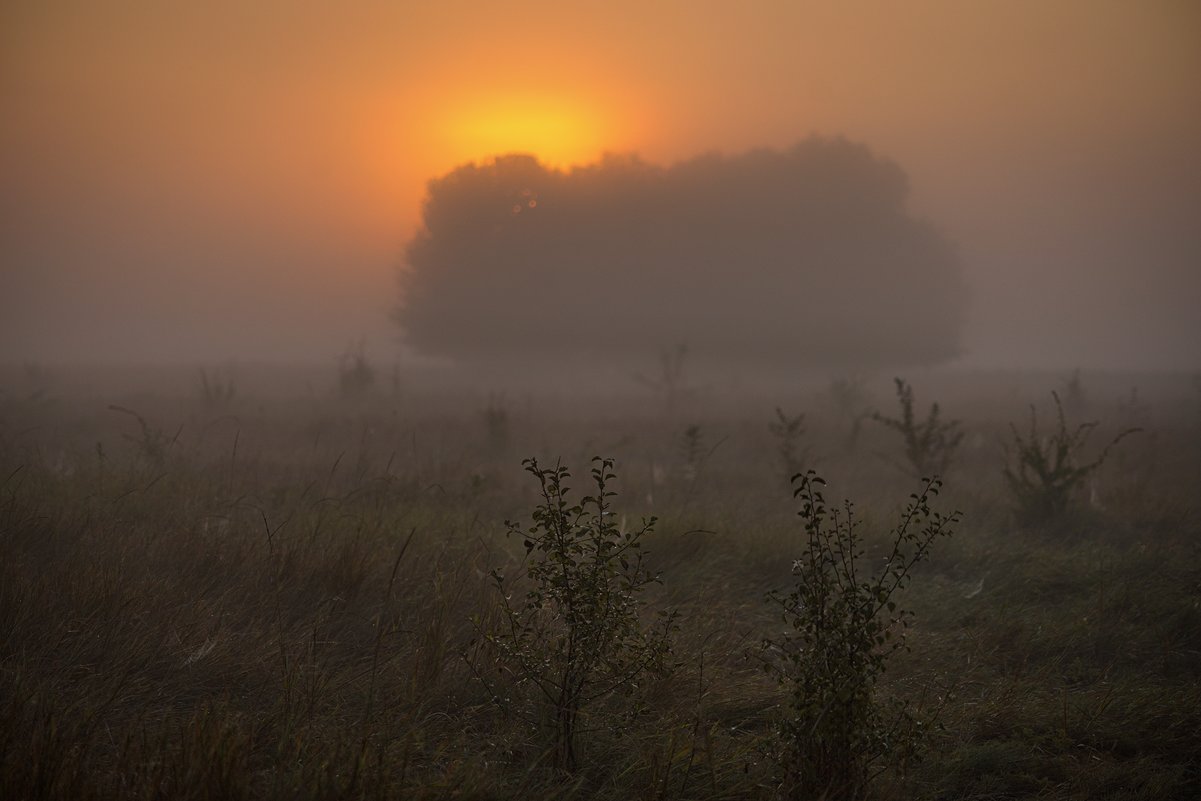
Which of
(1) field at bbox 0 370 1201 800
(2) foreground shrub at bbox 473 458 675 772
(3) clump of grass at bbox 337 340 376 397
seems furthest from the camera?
(3) clump of grass at bbox 337 340 376 397

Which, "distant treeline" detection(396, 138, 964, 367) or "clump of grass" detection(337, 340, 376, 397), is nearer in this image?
"clump of grass" detection(337, 340, 376, 397)

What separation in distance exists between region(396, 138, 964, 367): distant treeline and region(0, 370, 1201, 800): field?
80.1 feet

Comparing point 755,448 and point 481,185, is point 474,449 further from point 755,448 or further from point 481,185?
point 481,185

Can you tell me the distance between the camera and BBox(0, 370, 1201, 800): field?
8.38ft

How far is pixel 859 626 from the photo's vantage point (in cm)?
249

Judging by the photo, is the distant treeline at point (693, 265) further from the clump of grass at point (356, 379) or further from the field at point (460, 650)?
the field at point (460, 650)

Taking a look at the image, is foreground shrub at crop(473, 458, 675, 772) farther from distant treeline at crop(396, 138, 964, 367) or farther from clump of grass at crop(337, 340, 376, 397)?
distant treeline at crop(396, 138, 964, 367)

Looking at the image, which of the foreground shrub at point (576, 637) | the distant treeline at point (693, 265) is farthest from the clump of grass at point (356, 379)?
the foreground shrub at point (576, 637)

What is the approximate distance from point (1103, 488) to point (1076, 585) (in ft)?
17.4

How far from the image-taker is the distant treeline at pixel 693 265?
105 feet

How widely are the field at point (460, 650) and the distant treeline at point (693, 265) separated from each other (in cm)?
2441

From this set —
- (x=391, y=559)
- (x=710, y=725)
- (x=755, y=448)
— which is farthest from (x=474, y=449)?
(x=710, y=725)

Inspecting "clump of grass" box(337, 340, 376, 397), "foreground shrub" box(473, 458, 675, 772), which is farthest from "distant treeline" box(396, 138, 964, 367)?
"foreground shrub" box(473, 458, 675, 772)

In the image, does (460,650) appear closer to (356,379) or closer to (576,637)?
(576,637)
